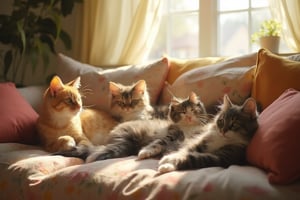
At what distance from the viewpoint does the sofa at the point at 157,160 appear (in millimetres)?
1198

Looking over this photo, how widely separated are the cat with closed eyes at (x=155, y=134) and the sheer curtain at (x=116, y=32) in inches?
41.3

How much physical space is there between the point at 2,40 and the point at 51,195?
204 cm

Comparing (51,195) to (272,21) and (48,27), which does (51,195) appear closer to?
(272,21)

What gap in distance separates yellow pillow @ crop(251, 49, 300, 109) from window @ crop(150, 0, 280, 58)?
1.04 metres

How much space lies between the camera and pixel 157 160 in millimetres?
1605

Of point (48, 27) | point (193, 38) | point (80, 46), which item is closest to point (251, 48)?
point (193, 38)

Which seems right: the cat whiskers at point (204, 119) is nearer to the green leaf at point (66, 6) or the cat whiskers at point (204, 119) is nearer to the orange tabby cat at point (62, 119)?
the orange tabby cat at point (62, 119)

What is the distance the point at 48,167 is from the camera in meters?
1.61

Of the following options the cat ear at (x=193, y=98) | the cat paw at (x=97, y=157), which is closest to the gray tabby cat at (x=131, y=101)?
the cat ear at (x=193, y=98)

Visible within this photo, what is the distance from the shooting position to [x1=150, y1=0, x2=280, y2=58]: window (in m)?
2.89

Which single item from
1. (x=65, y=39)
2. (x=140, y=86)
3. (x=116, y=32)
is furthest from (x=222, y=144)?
(x=65, y=39)

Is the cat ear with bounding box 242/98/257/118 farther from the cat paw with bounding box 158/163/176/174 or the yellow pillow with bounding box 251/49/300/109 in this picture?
the cat paw with bounding box 158/163/176/174

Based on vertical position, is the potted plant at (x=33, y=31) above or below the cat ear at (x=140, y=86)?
above

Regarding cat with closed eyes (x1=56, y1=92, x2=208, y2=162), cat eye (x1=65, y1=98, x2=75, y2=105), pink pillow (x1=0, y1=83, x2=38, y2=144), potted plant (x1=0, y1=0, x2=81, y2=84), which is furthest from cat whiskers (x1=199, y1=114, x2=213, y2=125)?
potted plant (x1=0, y1=0, x2=81, y2=84)
